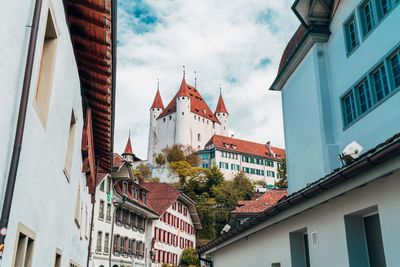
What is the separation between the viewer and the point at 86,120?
10508mm

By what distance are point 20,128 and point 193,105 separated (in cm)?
10450

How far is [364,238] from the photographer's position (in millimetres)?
6281

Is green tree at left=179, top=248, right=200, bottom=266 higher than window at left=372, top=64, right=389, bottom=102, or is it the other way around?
window at left=372, top=64, right=389, bottom=102

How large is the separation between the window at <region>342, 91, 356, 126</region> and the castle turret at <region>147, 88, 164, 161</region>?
92394 mm

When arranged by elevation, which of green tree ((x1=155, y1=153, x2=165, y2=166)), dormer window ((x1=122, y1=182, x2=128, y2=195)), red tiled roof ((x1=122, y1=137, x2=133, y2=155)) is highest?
red tiled roof ((x1=122, y1=137, x2=133, y2=155))

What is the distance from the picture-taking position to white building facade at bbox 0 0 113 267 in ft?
13.2

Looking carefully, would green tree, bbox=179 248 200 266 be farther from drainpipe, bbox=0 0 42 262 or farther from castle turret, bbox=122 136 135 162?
castle turret, bbox=122 136 135 162

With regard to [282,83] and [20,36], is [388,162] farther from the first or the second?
[282,83]

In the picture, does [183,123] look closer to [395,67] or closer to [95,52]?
[395,67]

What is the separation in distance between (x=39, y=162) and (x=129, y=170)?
2663 centimetres

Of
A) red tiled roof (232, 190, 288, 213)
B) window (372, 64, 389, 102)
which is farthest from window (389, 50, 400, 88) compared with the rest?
red tiled roof (232, 190, 288, 213)

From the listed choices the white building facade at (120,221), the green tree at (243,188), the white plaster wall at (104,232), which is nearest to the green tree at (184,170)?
the green tree at (243,188)

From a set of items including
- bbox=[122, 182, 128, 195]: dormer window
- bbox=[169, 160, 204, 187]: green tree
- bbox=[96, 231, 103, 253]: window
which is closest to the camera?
bbox=[96, 231, 103, 253]: window

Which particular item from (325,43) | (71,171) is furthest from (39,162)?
(325,43)
